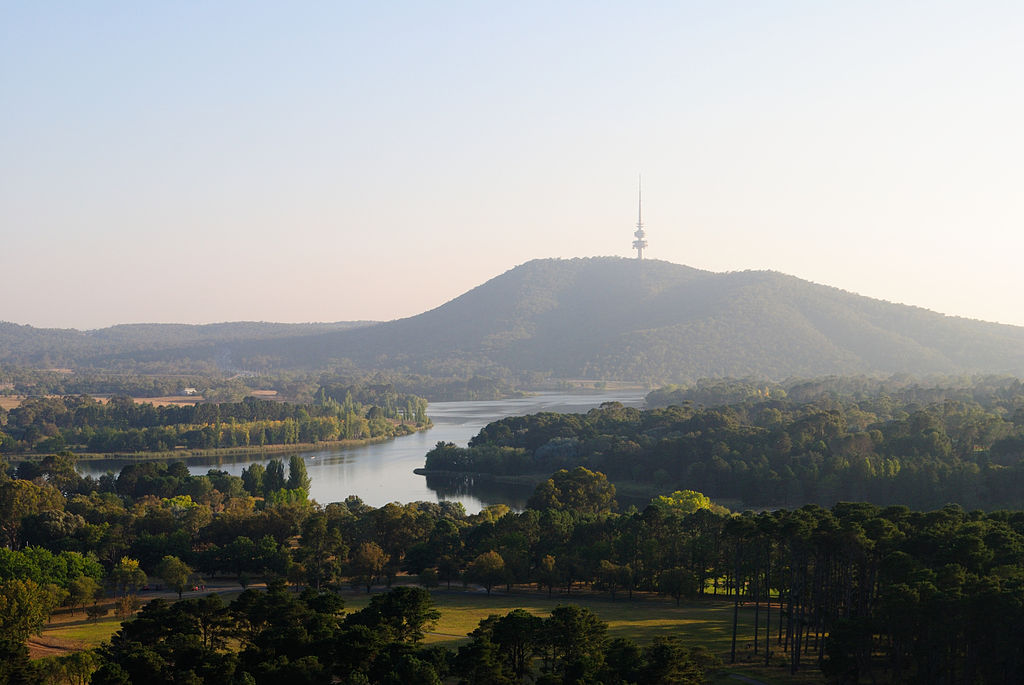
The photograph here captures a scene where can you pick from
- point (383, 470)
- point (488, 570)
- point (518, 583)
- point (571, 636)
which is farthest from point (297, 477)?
point (571, 636)

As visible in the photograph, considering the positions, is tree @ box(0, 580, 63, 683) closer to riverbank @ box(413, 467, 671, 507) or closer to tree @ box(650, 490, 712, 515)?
tree @ box(650, 490, 712, 515)

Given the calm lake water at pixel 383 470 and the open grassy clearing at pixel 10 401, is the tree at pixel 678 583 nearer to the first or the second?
the calm lake water at pixel 383 470

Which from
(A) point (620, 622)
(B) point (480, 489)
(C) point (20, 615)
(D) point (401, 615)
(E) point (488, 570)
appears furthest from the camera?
(B) point (480, 489)

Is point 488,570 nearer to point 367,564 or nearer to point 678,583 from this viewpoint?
point 367,564

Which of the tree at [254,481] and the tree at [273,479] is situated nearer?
the tree at [273,479]

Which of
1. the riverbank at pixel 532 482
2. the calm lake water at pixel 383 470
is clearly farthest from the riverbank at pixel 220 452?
the riverbank at pixel 532 482

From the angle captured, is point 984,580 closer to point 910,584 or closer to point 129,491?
point 910,584

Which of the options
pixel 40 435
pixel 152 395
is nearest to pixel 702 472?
pixel 40 435
